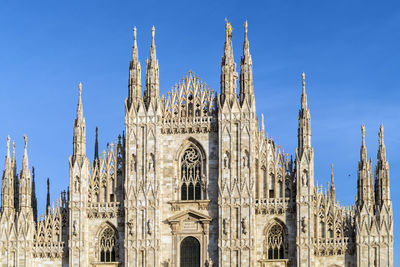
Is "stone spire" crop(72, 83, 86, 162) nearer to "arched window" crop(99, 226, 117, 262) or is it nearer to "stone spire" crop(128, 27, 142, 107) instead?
"stone spire" crop(128, 27, 142, 107)

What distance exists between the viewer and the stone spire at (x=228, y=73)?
63.0 metres

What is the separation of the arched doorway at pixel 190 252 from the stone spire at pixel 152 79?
9136 mm

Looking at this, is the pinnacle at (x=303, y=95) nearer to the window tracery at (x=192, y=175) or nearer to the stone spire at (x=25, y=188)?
the window tracery at (x=192, y=175)

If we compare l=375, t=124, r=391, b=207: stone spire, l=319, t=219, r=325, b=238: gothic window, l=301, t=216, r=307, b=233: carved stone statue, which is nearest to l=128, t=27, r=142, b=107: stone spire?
l=301, t=216, r=307, b=233: carved stone statue

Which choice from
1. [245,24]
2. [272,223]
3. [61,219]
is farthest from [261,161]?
[61,219]

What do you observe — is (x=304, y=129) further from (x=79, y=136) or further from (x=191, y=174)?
(x=79, y=136)

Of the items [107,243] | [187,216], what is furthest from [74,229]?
[187,216]

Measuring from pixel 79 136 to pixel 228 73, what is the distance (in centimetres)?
1035

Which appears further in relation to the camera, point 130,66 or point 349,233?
point 130,66

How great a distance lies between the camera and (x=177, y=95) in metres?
64.1

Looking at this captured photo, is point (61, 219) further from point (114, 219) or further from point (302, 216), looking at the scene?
point (302, 216)

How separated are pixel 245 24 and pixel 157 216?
44.6 feet

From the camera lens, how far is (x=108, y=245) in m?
63.2

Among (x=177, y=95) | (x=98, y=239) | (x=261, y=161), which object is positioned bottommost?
(x=98, y=239)
